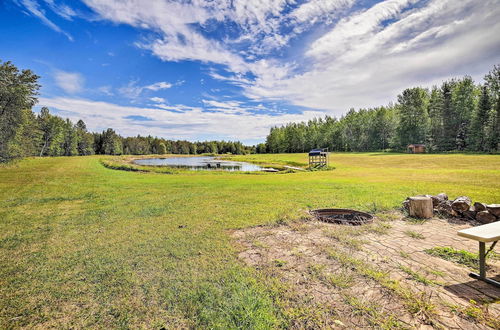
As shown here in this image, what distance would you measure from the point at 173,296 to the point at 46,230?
601 centimetres

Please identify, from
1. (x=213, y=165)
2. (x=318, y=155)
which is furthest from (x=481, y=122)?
(x=213, y=165)

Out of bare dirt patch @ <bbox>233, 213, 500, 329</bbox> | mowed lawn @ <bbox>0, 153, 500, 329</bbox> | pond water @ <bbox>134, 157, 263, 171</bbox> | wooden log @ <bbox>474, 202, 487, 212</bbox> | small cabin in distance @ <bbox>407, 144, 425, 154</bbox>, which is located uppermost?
small cabin in distance @ <bbox>407, 144, 425, 154</bbox>

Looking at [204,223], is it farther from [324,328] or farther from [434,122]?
[434,122]

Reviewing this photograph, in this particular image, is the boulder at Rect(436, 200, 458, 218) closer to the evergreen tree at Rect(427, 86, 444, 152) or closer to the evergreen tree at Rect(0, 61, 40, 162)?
the evergreen tree at Rect(0, 61, 40, 162)

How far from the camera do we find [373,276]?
3904 millimetres

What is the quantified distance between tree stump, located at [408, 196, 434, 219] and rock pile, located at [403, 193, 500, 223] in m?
0.57

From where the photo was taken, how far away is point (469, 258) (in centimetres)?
454

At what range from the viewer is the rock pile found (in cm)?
666

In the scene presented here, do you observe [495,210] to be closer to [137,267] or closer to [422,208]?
[422,208]

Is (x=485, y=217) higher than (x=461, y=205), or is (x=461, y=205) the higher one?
(x=461, y=205)

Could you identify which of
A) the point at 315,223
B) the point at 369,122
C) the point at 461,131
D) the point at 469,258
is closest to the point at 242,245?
the point at 315,223

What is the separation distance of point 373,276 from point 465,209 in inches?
231

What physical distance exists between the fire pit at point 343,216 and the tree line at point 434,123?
177 ft

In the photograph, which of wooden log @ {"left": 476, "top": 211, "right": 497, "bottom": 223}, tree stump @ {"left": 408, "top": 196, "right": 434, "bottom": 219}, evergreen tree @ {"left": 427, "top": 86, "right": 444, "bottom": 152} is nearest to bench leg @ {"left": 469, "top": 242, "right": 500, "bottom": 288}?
tree stump @ {"left": 408, "top": 196, "right": 434, "bottom": 219}
